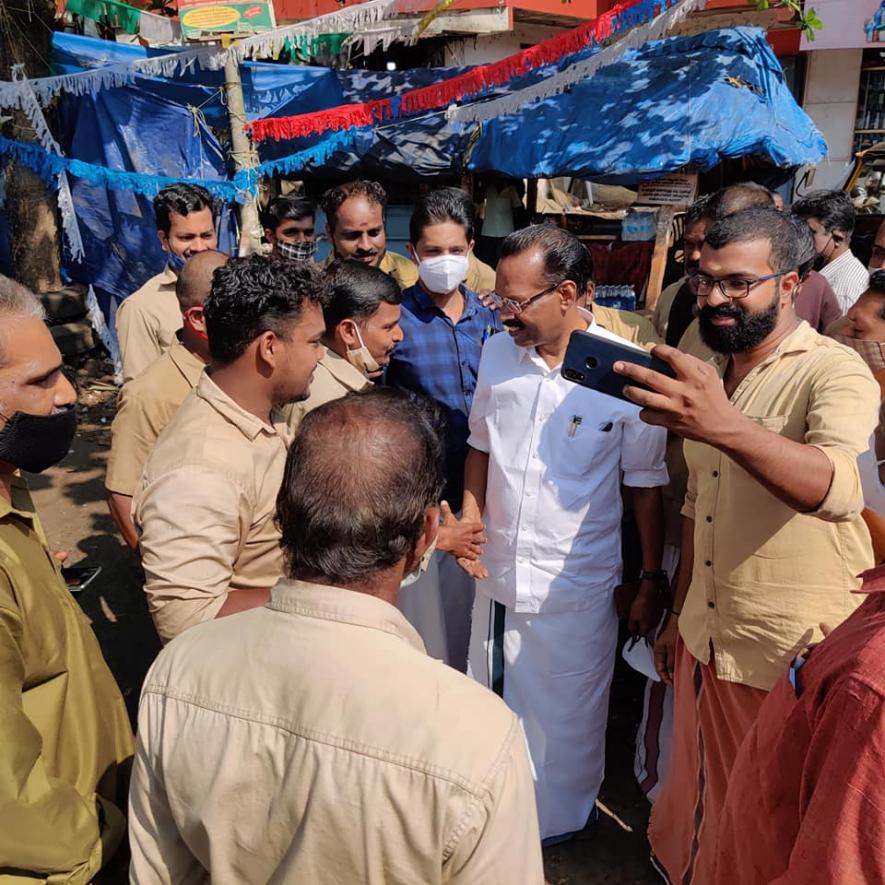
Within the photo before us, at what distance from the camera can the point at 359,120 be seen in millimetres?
7305

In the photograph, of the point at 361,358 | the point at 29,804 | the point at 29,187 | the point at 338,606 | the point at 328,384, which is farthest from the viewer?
the point at 29,187

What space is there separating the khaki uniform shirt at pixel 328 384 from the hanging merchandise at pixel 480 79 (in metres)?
4.12

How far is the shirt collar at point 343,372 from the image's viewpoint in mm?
2686

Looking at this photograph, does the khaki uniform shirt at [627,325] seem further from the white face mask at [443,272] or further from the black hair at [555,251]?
the white face mask at [443,272]

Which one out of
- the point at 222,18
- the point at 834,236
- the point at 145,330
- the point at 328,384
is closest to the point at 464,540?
the point at 328,384

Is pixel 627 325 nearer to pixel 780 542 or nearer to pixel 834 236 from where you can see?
pixel 780 542

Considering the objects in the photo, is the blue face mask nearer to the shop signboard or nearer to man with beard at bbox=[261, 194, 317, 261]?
man with beard at bbox=[261, 194, 317, 261]

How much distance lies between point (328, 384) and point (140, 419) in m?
0.70

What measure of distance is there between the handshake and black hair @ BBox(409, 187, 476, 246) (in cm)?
149

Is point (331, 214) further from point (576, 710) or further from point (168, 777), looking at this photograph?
point (168, 777)

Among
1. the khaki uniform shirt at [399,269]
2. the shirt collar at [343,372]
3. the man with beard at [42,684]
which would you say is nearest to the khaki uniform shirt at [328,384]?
the shirt collar at [343,372]

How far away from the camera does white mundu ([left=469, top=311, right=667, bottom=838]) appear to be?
2412mm

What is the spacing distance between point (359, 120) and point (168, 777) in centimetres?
721

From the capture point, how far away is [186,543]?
5.57 ft
